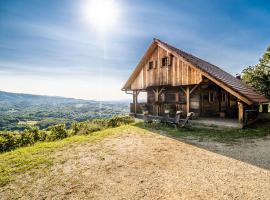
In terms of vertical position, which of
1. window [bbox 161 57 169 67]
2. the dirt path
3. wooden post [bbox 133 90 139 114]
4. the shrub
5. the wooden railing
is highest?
window [bbox 161 57 169 67]

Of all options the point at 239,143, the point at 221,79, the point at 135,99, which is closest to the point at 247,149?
the point at 239,143

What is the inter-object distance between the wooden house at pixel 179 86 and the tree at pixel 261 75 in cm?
519

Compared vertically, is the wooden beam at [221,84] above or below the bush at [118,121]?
above

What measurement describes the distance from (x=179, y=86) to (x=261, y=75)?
40.3ft

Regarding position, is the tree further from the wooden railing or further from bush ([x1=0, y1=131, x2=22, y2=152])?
bush ([x1=0, y1=131, x2=22, y2=152])

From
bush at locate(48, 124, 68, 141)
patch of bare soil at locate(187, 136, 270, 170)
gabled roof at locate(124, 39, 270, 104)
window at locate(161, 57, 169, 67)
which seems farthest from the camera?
window at locate(161, 57, 169, 67)

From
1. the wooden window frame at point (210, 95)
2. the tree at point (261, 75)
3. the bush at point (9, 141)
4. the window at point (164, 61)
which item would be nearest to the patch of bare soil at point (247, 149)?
the wooden window frame at point (210, 95)

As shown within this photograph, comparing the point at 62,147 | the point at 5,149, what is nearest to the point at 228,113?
the point at 62,147

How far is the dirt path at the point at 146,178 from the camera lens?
3.44 metres

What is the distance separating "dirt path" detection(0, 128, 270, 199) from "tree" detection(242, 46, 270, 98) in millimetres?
16754

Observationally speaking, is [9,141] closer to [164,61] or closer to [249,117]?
[164,61]

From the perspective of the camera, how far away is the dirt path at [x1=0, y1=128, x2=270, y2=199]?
11.3 ft

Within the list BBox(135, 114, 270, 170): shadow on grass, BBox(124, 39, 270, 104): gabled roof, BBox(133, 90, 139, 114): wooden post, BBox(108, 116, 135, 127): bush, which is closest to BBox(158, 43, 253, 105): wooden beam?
BBox(124, 39, 270, 104): gabled roof

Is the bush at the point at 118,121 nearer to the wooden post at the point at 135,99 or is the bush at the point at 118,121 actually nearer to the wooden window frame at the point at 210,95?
the wooden post at the point at 135,99
